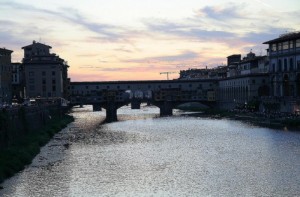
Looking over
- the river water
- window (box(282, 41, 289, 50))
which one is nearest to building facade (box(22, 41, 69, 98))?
window (box(282, 41, 289, 50))

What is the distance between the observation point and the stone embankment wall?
45.8 metres

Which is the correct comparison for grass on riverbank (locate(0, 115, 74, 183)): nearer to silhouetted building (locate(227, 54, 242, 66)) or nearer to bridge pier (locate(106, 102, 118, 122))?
bridge pier (locate(106, 102, 118, 122))

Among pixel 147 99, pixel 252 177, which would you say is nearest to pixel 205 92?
pixel 147 99

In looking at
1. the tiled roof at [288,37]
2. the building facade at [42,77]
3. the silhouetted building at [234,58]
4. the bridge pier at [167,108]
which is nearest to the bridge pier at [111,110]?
the building facade at [42,77]

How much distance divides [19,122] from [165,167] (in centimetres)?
1951

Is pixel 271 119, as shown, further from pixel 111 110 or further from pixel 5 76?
pixel 111 110

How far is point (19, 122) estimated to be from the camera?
56.3 m

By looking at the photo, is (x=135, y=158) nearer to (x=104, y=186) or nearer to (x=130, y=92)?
(x=104, y=186)

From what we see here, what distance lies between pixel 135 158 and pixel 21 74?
321 ft

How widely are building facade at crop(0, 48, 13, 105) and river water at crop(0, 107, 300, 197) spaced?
22.4 metres

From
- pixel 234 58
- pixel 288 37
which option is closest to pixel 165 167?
pixel 288 37

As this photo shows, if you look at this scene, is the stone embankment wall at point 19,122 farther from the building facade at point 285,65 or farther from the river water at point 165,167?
the building facade at point 285,65

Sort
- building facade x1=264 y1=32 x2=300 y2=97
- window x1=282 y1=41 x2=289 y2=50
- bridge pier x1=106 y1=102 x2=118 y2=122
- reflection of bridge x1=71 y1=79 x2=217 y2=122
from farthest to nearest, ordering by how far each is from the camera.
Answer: reflection of bridge x1=71 y1=79 x2=217 y2=122, bridge pier x1=106 y1=102 x2=118 y2=122, window x1=282 y1=41 x2=289 y2=50, building facade x1=264 y1=32 x2=300 y2=97

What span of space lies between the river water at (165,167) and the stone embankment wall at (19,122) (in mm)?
3213
